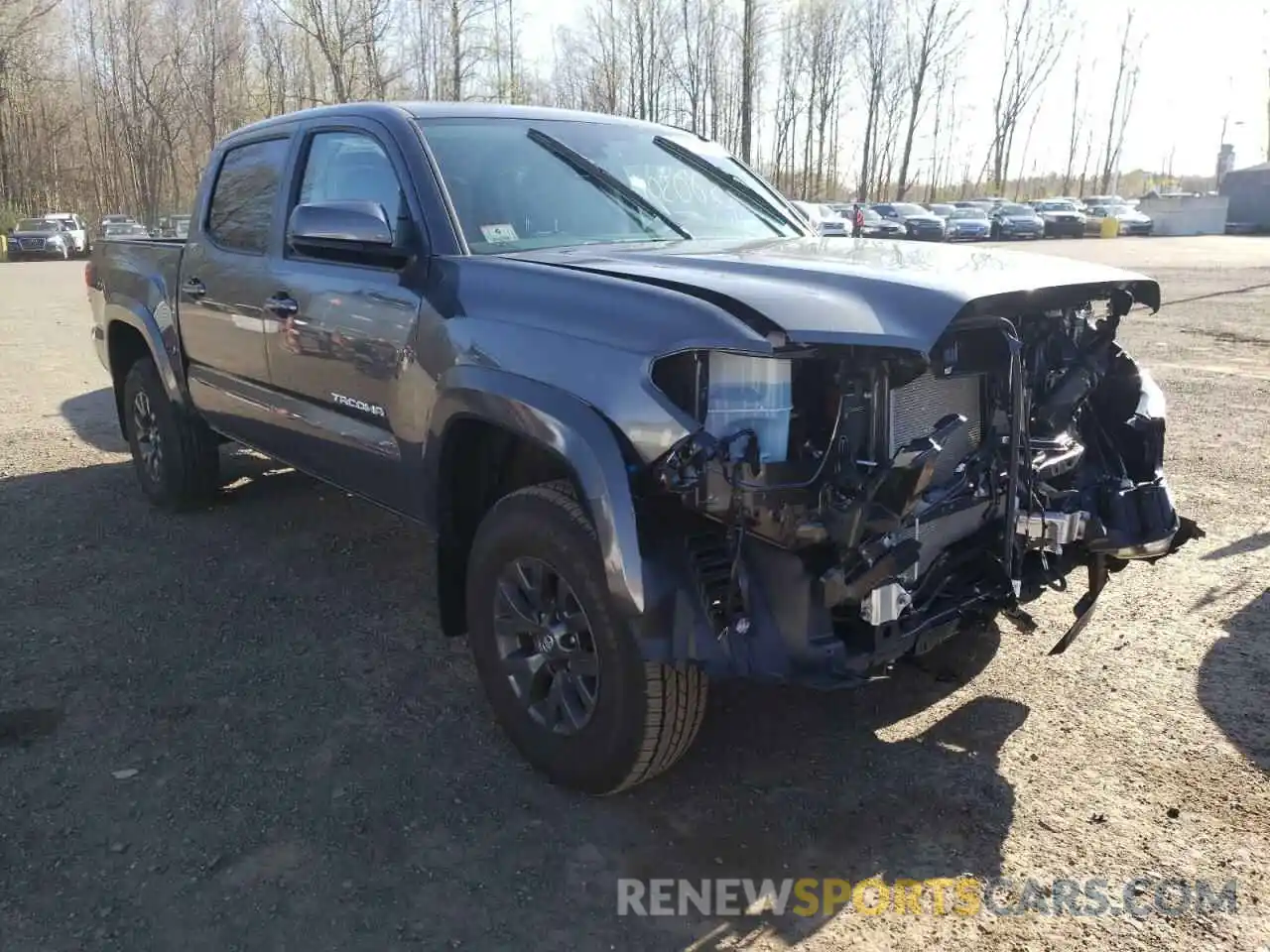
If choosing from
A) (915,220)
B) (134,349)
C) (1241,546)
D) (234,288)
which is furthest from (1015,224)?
(234,288)

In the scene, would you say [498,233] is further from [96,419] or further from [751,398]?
[96,419]

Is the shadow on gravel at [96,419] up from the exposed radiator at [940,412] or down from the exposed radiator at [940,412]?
down

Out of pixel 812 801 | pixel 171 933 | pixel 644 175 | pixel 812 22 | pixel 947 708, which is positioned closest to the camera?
pixel 171 933

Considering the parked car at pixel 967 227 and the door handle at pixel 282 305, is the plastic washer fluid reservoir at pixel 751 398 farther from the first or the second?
the parked car at pixel 967 227

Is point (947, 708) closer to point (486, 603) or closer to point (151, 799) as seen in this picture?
point (486, 603)

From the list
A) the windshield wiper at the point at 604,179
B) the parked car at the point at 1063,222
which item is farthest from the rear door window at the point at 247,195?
the parked car at the point at 1063,222

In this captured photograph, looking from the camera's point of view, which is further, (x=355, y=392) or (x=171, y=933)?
(x=355, y=392)

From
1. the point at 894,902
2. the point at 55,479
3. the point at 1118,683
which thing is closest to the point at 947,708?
the point at 1118,683

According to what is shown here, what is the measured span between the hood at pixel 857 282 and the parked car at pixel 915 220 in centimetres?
3497

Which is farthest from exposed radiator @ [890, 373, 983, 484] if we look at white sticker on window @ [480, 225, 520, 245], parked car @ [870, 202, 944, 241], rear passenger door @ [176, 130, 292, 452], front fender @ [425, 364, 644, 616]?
parked car @ [870, 202, 944, 241]

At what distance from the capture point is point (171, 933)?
245 cm

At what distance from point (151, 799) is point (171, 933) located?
657 millimetres

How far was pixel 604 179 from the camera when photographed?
12.4ft

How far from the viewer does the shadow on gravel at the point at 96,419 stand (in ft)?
24.5
